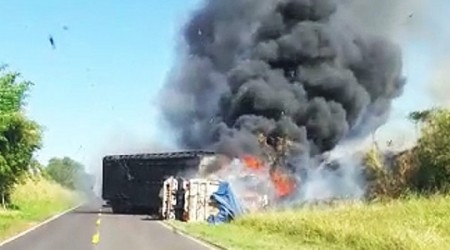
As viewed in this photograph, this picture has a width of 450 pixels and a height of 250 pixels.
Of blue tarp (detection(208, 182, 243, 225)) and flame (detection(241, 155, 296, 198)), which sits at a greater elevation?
flame (detection(241, 155, 296, 198))

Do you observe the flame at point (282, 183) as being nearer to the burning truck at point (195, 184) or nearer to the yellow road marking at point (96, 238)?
the burning truck at point (195, 184)

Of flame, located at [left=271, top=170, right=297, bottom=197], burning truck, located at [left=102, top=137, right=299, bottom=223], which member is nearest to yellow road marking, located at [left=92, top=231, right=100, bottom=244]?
burning truck, located at [left=102, top=137, right=299, bottom=223]

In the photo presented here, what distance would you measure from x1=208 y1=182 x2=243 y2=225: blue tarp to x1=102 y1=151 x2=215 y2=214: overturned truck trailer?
5.49 metres

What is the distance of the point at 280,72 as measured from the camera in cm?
5225

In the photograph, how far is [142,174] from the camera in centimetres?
4912

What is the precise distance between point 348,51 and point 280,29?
443 centimetres

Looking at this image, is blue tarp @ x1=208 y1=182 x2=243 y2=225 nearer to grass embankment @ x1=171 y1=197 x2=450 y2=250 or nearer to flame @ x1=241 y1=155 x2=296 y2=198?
flame @ x1=241 y1=155 x2=296 y2=198

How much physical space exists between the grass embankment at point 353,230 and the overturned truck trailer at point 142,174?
541 inches

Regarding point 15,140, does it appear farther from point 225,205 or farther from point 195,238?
point 195,238

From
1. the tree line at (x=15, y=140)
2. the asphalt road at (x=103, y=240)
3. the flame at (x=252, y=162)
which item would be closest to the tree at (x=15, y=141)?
the tree line at (x=15, y=140)

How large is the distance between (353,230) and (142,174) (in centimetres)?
2805

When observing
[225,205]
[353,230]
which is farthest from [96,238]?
[225,205]

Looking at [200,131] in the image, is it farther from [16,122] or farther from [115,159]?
[16,122]

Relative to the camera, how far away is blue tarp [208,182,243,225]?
37.7 meters
